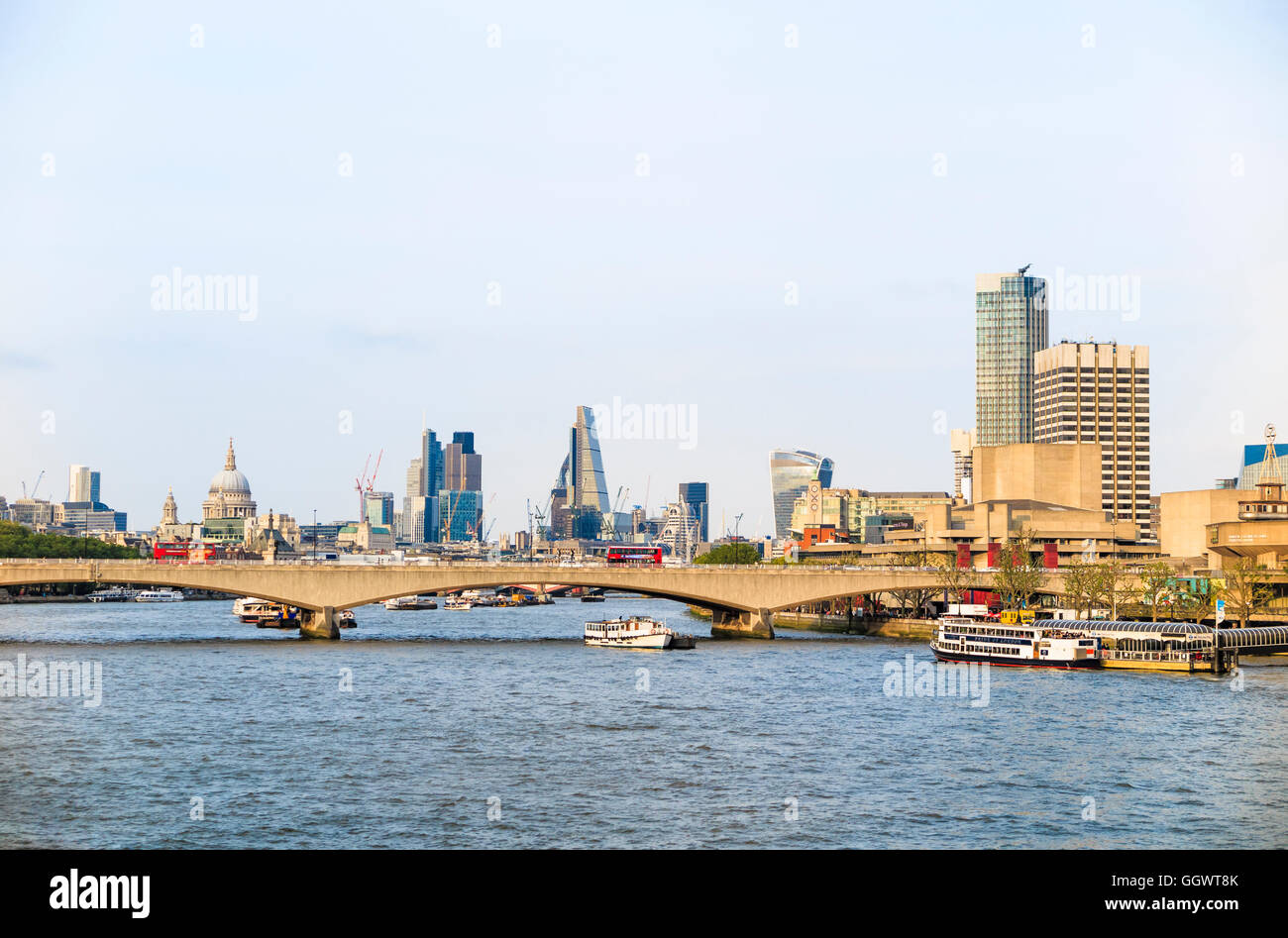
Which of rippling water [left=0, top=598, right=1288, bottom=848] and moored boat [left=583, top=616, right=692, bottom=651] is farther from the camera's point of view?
moored boat [left=583, top=616, right=692, bottom=651]

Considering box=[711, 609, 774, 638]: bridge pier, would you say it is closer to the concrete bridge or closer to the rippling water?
the concrete bridge

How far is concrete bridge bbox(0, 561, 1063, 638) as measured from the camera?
410 feet

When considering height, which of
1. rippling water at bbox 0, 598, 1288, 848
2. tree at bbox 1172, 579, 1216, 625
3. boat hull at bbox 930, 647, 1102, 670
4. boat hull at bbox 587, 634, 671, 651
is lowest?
boat hull at bbox 587, 634, 671, 651

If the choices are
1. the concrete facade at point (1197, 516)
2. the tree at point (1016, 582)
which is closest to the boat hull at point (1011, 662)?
the tree at point (1016, 582)

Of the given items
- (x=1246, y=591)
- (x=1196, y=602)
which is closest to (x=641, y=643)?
(x=1196, y=602)

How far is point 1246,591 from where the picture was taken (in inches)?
5039

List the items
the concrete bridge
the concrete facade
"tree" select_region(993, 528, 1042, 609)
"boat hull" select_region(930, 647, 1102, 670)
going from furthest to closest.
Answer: the concrete facade < "tree" select_region(993, 528, 1042, 609) < the concrete bridge < "boat hull" select_region(930, 647, 1102, 670)

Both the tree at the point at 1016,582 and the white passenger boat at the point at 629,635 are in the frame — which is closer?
the white passenger boat at the point at 629,635

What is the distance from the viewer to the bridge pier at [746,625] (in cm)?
13750

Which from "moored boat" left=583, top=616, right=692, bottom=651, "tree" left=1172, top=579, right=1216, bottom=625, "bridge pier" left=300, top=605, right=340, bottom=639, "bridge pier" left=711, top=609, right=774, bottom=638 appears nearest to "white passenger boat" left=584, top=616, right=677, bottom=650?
"moored boat" left=583, top=616, right=692, bottom=651

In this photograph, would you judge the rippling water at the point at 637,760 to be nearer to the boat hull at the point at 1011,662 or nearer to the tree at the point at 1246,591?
the boat hull at the point at 1011,662

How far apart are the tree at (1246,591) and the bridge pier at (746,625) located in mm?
45434

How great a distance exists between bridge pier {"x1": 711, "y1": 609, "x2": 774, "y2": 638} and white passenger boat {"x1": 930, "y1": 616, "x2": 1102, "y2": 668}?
88.8 ft
